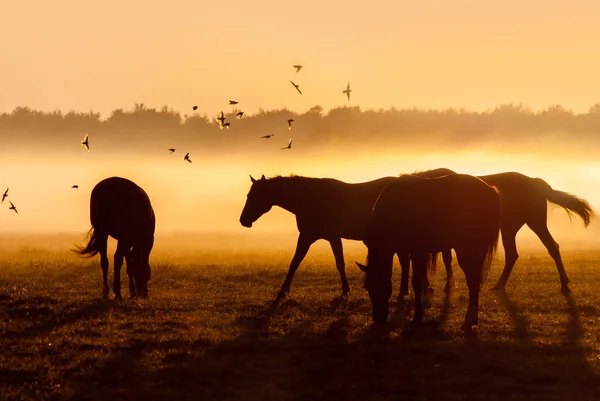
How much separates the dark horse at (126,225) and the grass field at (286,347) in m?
0.68

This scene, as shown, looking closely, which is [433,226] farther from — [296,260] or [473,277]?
[296,260]

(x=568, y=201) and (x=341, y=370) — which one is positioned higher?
(x=568, y=201)

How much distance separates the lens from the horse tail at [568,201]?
2169cm

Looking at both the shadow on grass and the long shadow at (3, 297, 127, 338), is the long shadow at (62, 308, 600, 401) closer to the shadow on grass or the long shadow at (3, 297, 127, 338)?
the shadow on grass

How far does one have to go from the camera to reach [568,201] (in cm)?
2192

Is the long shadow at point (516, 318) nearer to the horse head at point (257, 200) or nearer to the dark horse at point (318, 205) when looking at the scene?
the dark horse at point (318, 205)

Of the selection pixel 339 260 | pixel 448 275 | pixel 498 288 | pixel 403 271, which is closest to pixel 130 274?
pixel 339 260

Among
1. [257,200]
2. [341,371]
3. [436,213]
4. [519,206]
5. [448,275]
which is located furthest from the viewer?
[519,206]

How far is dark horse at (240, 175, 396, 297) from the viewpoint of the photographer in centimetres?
2014

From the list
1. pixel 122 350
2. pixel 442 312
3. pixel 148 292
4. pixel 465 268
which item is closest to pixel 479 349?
pixel 465 268

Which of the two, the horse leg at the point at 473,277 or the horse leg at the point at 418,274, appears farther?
the horse leg at the point at 418,274

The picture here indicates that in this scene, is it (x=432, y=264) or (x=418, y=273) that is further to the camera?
(x=432, y=264)

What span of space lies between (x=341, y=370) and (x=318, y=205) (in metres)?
8.98

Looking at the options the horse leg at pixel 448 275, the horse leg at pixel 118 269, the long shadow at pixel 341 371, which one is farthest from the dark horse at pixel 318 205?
the long shadow at pixel 341 371
